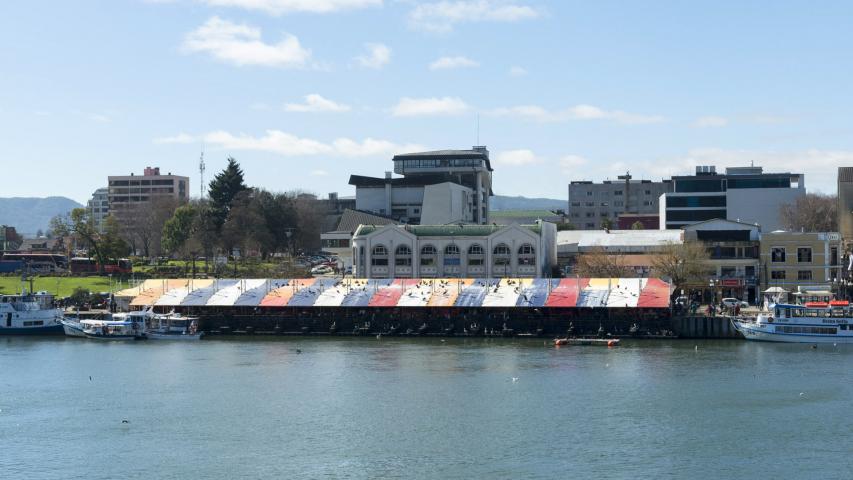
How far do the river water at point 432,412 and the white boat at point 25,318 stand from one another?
15040mm

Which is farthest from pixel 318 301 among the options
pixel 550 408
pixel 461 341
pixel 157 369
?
pixel 550 408

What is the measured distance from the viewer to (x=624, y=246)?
445 feet

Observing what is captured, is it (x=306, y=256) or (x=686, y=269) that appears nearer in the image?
(x=686, y=269)

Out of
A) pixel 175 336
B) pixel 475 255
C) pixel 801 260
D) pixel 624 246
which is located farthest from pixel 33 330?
pixel 801 260

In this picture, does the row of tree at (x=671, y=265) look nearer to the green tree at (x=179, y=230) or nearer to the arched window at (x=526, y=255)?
the arched window at (x=526, y=255)

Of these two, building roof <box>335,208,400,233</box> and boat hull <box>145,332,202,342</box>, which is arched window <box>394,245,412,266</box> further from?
boat hull <box>145,332,202,342</box>

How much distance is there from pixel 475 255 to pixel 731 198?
2200 inches

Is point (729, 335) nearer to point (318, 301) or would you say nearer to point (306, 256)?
point (318, 301)

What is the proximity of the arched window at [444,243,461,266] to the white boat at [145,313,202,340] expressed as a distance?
1187 inches

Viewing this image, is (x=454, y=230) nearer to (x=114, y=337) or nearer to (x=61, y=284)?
(x=114, y=337)

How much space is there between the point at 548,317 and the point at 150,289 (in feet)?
135

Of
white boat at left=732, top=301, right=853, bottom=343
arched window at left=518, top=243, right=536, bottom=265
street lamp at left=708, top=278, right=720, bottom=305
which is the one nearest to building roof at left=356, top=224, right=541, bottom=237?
arched window at left=518, top=243, right=536, bottom=265

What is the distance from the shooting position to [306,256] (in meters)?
181

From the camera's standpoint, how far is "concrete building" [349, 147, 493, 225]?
15938 centimetres
